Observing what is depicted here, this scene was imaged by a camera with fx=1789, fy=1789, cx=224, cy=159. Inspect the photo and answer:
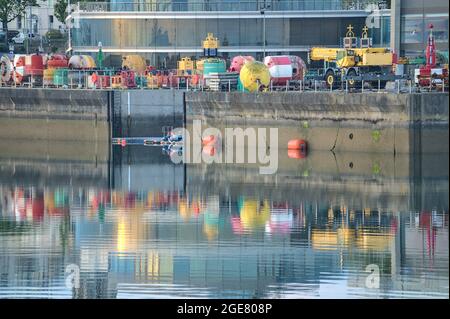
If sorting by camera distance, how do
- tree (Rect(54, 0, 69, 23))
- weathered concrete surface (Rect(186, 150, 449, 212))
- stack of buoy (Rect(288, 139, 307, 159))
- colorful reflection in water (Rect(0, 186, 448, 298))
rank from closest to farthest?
colorful reflection in water (Rect(0, 186, 448, 298)) < weathered concrete surface (Rect(186, 150, 449, 212)) < stack of buoy (Rect(288, 139, 307, 159)) < tree (Rect(54, 0, 69, 23))

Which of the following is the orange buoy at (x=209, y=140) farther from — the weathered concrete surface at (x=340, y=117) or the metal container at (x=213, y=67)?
the metal container at (x=213, y=67)

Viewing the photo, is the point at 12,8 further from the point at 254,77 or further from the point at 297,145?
the point at 297,145

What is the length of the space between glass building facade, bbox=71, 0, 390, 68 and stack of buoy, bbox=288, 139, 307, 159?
24116mm

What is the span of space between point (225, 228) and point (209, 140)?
27567 millimetres

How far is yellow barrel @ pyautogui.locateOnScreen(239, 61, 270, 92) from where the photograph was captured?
267ft

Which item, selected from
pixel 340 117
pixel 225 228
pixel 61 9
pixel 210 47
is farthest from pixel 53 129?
pixel 61 9

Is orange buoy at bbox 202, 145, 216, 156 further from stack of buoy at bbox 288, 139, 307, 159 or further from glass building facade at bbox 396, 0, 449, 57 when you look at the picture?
glass building facade at bbox 396, 0, 449, 57

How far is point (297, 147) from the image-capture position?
75.2m

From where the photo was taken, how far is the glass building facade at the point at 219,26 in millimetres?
99625

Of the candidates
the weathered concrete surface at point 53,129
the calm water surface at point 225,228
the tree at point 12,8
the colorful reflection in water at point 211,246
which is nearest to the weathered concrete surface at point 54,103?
the weathered concrete surface at point 53,129

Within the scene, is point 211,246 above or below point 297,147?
below

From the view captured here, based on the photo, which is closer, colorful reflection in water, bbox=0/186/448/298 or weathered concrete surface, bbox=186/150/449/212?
colorful reflection in water, bbox=0/186/448/298

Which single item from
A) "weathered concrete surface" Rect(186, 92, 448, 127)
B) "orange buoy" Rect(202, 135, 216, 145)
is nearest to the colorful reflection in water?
"weathered concrete surface" Rect(186, 92, 448, 127)

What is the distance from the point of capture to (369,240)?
5003cm
